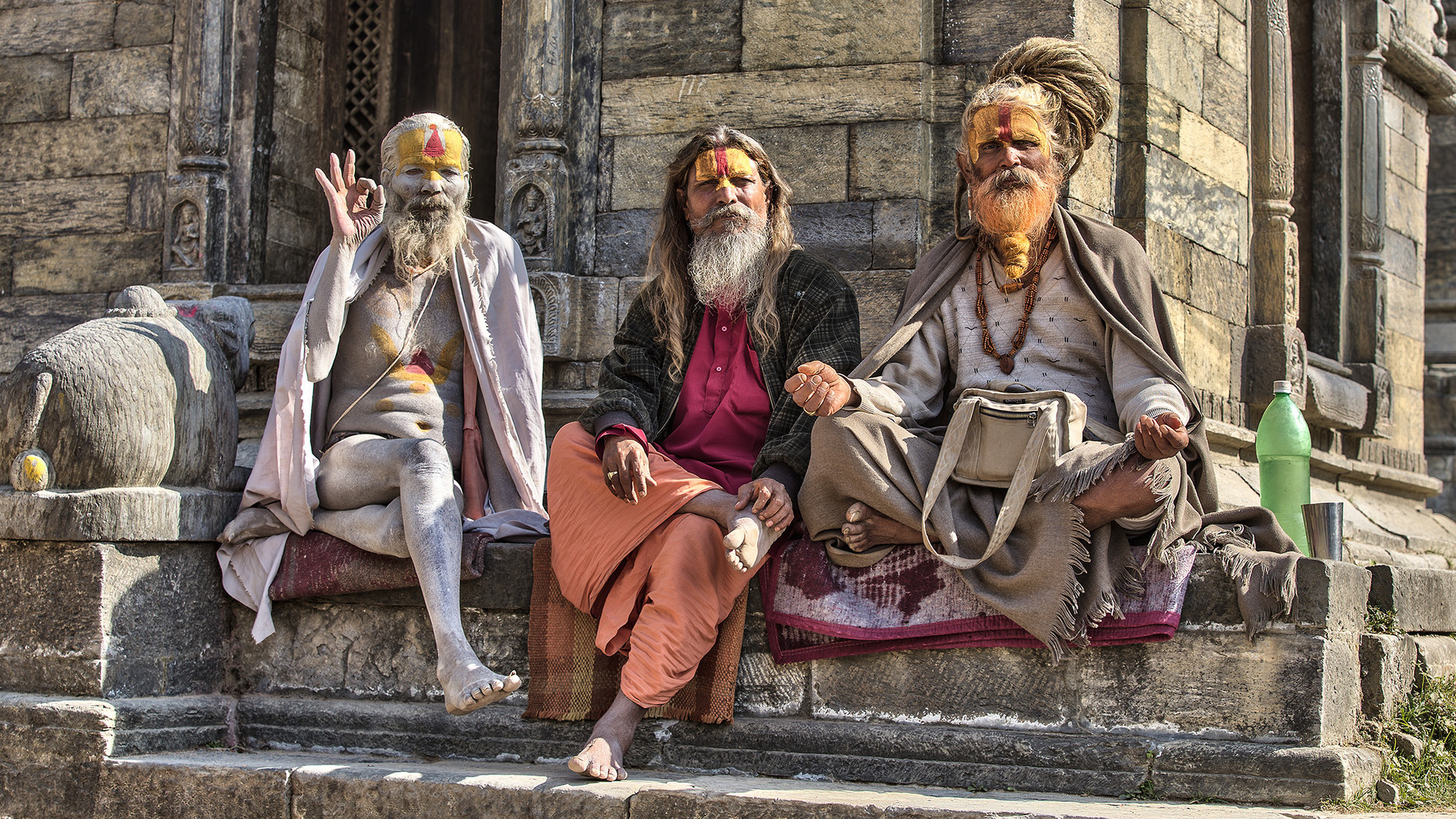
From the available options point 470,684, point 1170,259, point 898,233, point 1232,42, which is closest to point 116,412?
point 470,684

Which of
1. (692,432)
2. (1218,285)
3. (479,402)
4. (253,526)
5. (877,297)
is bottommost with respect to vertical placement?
(253,526)

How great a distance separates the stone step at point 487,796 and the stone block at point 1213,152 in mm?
3676

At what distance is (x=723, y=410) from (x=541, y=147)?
2105 mm

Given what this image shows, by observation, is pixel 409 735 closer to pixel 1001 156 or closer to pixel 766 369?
pixel 766 369

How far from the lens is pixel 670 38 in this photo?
585 cm

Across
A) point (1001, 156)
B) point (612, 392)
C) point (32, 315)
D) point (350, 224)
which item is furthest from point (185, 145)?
point (1001, 156)

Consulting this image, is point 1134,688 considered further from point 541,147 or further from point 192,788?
point 541,147

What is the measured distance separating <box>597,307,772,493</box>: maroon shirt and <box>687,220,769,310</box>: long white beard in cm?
7

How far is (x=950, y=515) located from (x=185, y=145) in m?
4.51

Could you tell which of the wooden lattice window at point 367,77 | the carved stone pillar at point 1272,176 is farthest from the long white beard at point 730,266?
the carved stone pillar at point 1272,176

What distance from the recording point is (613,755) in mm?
3643

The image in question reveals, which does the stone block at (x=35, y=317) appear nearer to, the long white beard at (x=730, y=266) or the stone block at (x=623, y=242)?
the stone block at (x=623, y=242)

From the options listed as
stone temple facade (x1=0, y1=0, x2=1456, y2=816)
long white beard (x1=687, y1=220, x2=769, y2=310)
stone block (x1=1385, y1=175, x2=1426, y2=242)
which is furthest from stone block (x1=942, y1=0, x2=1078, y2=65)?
stone block (x1=1385, y1=175, x2=1426, y2=242)

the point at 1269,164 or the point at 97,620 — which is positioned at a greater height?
the point at 1269,164
